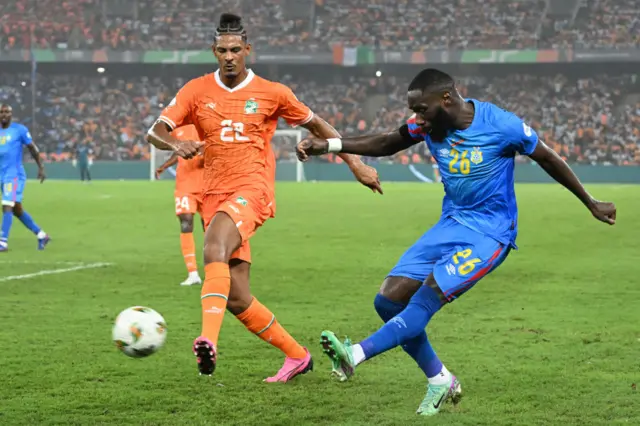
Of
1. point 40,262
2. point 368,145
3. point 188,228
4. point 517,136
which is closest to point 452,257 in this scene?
point 517,136

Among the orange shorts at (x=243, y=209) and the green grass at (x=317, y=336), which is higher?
the orange shorts at (x=243, y=209)

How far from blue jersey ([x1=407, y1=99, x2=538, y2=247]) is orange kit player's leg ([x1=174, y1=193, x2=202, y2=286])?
633 centimetres

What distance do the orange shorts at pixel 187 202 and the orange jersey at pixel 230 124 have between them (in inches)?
193

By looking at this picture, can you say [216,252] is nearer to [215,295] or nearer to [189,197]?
[215,295]

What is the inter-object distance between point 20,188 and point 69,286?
521 cm

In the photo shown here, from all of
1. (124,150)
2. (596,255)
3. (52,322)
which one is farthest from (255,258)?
(124,150)

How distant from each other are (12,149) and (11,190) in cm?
67

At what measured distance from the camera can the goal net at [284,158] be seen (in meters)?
45.2

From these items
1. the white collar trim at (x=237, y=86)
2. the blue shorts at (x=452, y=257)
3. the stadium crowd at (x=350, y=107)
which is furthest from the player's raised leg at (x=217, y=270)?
the stadium crowd at (x=350, y=107)

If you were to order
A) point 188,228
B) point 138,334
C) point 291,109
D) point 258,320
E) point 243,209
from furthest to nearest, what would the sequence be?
point 188,228
point 291,109
point 258,320
point 243,209
point 138,334

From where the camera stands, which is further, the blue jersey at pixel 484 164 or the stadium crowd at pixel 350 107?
the stadium crowd at pixel 350 107

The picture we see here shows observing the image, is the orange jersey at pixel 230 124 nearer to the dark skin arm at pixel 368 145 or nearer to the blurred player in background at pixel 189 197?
the dark skin arm at pixel 368 145

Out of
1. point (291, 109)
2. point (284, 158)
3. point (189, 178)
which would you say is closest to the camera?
point (291, 109)

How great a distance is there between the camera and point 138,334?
6090 mm
